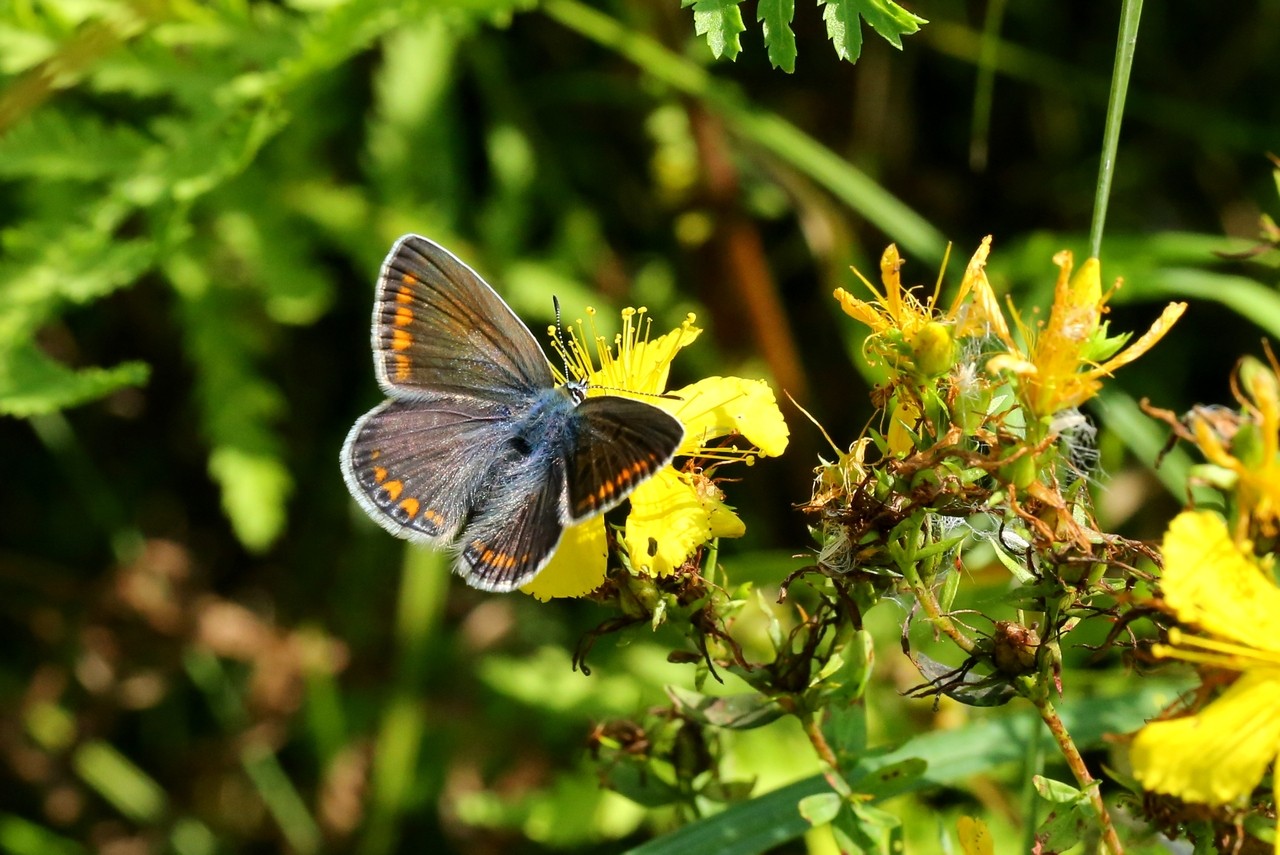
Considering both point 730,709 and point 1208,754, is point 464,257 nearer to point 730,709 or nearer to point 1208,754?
point 730,709

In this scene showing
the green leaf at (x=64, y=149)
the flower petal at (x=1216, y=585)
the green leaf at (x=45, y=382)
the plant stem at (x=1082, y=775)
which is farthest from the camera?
the green leaf at (x=64, y=149)

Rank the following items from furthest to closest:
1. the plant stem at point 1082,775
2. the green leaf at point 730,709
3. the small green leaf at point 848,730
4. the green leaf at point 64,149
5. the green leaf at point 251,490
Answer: the green leaf at point 251,490 < the green leaf at point 64,149 < the small green leaf at point 848,730 < the green leaf at point 730,709 < the plant stem at point 1082,775

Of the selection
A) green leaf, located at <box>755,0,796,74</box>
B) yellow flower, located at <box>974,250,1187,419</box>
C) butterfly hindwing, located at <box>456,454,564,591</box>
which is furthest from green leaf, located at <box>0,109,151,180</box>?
yellow flower, located at <box>974,250,1187,419</box>

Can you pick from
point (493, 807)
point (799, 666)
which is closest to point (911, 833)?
point (493, 807)

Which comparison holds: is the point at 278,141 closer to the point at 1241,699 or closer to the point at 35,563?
the point at 35,563

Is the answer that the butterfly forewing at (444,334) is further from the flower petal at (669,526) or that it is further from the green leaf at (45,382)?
the green leaf at (45,382)

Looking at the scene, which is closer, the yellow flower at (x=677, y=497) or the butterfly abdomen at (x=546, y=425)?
the yellow flower at (x=677, y=497)

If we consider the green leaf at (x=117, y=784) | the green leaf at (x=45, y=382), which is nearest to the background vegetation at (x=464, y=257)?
the green leaf at (x=117, y=784)
